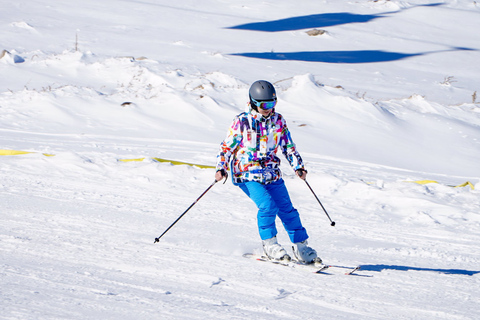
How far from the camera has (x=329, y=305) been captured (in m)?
3.72

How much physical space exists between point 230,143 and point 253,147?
7.2 inches

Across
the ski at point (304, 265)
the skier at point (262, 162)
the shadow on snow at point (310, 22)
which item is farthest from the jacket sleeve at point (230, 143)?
the shadow on snow at point (310, 22)

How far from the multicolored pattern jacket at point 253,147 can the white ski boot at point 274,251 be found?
1.57 ft

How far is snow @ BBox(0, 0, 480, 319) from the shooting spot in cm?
377

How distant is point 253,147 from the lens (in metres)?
4.62

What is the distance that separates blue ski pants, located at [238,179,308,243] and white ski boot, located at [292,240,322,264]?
0.05 m

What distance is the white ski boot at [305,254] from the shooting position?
4.66 m

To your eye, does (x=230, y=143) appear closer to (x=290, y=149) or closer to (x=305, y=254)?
(x=290, y=149)

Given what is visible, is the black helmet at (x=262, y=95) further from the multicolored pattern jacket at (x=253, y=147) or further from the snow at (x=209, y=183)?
the snow at (x=209, y=183)

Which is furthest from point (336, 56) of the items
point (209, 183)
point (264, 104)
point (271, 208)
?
point (271, 208)

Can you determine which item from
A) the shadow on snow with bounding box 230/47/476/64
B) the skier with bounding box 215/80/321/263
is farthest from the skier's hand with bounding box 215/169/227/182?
the shadow on snow with bounding box 230/47/476/64

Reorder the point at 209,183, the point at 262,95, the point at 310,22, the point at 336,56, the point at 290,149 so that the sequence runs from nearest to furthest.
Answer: the point at 262,95, the point at 290,149, the point at 209,183, the point at 336,56, the point at 310,22

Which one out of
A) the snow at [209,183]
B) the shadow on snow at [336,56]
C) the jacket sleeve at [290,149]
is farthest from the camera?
the shadow on snow at [336,56]

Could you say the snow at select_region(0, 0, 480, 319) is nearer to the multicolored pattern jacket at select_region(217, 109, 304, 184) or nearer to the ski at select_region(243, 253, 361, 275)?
the ski at select_region(243, 253, 361, 275)
